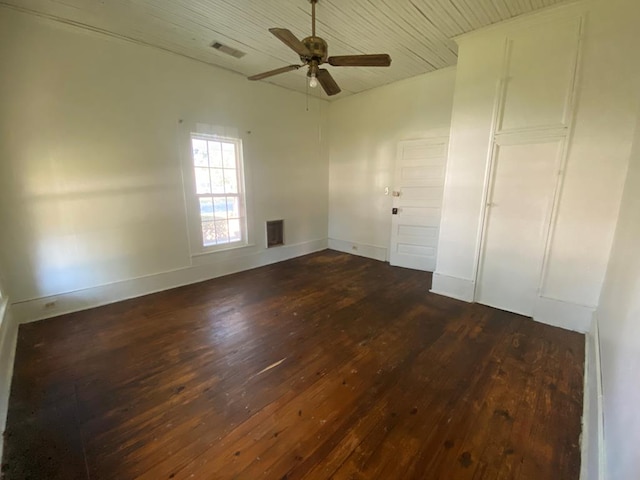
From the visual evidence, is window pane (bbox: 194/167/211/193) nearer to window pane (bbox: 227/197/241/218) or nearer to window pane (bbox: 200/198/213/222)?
window pane (bbox: 200/198/213/222)

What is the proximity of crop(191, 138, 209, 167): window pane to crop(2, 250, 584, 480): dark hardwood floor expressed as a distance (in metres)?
2.00

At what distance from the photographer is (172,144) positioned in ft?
11.8

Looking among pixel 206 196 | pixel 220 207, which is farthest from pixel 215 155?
pixel 220 207

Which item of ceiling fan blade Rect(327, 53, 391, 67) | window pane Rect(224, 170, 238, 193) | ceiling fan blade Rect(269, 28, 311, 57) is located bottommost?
window pane Rect(224, 170, 238, 193)

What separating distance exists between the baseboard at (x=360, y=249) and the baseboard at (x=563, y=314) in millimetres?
2478

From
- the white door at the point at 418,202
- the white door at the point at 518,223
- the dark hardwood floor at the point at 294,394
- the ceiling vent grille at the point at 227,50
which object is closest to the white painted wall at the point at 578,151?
the white door at the point at 518,223

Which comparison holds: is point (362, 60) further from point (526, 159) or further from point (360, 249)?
point (360, 249)

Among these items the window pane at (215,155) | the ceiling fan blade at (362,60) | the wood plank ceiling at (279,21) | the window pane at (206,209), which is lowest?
the window pane at (206,209)

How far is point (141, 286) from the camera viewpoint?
3.55 metres

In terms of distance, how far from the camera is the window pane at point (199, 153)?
3.83 metres

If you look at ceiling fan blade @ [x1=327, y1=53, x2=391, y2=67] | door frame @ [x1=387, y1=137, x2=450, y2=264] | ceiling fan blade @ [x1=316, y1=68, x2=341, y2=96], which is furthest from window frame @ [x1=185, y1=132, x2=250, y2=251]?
door frame @ [x1=387, y1=137, x2=450, y2=264]

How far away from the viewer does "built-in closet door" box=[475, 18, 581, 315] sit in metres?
2.62

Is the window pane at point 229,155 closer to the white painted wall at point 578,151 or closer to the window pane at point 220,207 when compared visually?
the window pane at point 220,207

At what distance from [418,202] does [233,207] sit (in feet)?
9.86
